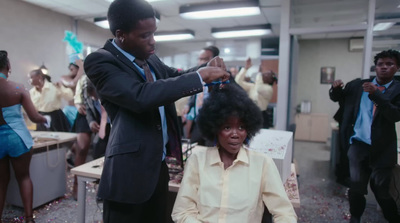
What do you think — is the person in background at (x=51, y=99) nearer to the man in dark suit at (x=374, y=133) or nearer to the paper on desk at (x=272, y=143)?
the paper on desk at (x=272, y=143)

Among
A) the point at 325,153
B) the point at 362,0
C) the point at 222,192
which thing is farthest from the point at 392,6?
the point at 222,192

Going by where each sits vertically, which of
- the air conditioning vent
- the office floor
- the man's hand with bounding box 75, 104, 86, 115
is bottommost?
the office floor

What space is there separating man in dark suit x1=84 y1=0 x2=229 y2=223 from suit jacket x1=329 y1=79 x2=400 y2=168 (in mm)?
1609

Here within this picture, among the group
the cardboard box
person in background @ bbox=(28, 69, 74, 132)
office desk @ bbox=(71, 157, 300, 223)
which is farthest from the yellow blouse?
person in background @ bbox=(28, 69, 74, 132)

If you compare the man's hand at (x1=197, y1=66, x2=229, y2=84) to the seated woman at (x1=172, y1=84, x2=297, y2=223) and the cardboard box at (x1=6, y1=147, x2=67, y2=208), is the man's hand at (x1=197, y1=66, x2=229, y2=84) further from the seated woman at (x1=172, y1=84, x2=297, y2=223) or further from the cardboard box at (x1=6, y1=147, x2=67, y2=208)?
the cardboard box at (x1=6, y1=147, x2=67, y2=208)

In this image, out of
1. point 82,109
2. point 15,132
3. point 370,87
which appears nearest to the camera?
point 370,87

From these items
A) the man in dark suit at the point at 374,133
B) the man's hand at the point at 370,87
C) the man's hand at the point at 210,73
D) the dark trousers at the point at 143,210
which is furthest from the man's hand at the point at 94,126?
the man's hand at the point at 370,87

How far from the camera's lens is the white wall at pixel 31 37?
97.0 inches

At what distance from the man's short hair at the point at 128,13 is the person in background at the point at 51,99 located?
275 cm

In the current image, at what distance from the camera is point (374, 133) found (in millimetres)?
2180

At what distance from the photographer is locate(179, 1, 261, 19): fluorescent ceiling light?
4531mm

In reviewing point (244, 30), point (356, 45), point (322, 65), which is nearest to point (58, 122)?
point (244, 30)

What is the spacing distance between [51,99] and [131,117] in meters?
3.07

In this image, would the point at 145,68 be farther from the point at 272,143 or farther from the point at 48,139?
the point at 48,139
